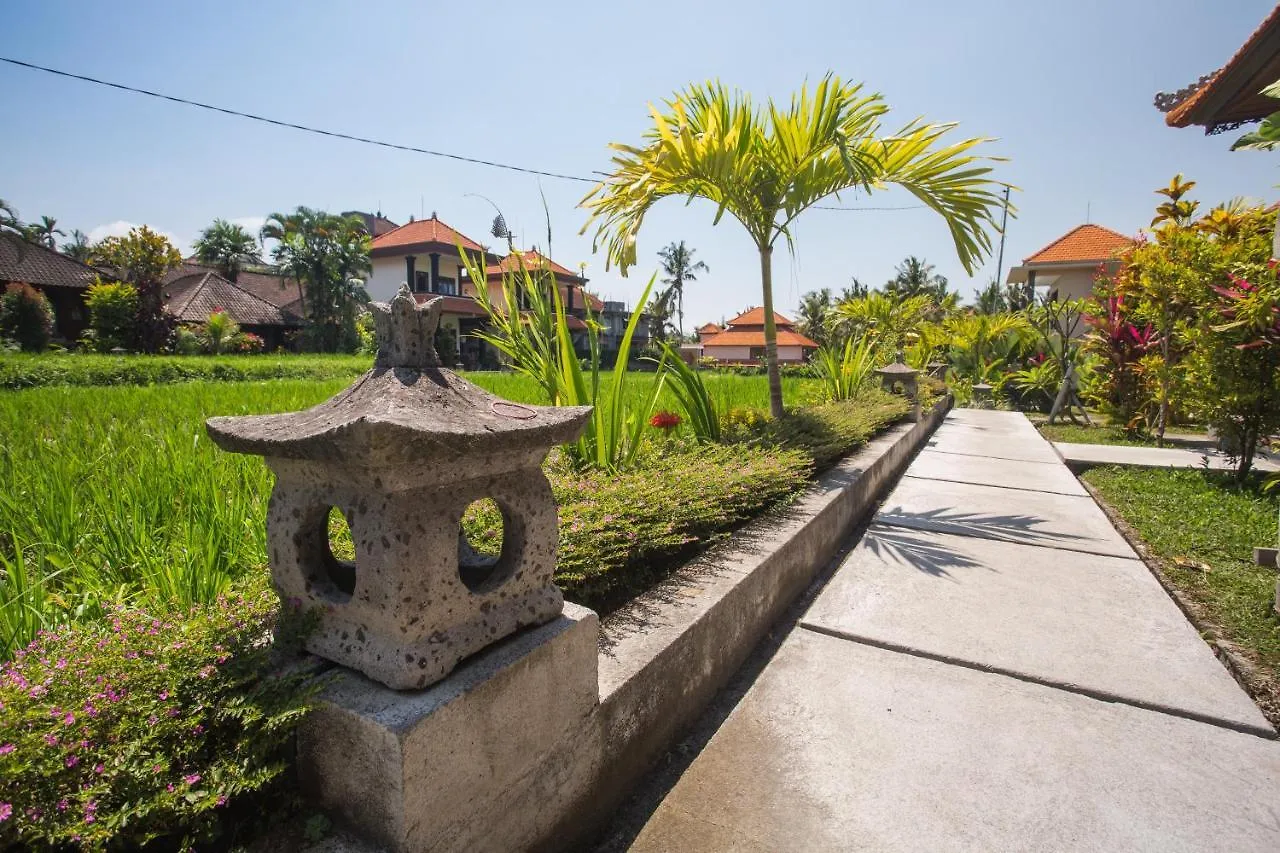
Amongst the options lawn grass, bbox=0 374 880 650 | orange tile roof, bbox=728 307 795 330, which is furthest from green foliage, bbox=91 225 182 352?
orange tile roof, bbox=728 307 795 330

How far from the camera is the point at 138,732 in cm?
96

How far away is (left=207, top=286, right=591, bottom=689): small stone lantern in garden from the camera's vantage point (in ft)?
3.56

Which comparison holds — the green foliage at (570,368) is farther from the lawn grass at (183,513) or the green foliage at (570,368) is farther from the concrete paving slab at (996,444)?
the concrete paving slab at (996,444)

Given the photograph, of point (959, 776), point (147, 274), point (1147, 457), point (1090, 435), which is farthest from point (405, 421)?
point (147, 274)

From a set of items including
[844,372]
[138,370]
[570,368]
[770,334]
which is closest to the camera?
[570,368]

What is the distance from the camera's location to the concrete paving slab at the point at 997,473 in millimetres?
4938

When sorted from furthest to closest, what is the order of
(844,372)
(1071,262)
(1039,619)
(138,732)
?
(1071,262) < (844,372) < (1039,619) < (138,732)

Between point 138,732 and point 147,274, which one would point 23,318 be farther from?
point 138,732

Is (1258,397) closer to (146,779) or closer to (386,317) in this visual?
(386,317)

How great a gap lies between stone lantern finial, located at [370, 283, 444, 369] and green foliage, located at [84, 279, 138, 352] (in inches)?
939

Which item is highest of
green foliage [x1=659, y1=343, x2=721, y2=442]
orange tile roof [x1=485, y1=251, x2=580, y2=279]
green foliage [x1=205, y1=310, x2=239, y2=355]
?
green foliage [x1=205, y1=310, x2=239, y2=355]

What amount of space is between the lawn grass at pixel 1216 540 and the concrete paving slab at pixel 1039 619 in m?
0.13

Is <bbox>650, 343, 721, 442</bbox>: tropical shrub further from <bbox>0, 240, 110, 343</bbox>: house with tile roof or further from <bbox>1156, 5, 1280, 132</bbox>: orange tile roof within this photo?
<bbox>0, 240, 110, 343</bbox>: house with tile roof

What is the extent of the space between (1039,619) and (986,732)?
97 centimetres
